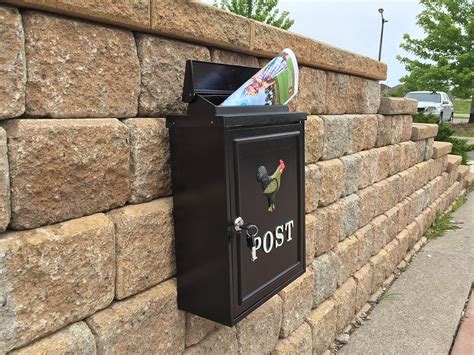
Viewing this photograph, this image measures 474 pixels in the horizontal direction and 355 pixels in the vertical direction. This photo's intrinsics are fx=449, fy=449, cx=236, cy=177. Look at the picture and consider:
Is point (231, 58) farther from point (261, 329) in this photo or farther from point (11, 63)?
point (261, 329)

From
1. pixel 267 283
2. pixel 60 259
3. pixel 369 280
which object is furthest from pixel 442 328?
pixel 60 259

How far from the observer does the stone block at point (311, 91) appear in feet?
9.11

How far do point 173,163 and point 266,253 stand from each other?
1.81ft

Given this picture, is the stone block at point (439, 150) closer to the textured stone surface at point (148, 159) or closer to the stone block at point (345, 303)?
the stone block at point (345, 303)

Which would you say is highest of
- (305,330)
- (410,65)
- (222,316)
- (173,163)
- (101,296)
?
(410,65)

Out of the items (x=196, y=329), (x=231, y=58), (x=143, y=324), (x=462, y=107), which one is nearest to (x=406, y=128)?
(x=231, y=58)

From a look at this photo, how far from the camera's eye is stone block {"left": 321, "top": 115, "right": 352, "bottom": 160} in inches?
121

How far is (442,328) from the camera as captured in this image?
3439 mm

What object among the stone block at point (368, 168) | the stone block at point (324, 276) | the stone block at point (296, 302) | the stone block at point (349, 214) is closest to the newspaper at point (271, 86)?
the stone block at point (296, 302)

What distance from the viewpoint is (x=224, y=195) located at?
1648 millimetres

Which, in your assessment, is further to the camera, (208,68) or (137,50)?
(208,68)

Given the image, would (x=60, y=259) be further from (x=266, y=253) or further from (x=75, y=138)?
(x=266, y=253)

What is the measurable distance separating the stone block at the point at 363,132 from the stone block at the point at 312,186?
734 mm

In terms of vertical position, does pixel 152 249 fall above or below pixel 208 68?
below
